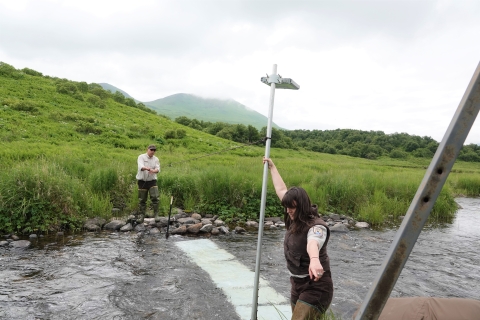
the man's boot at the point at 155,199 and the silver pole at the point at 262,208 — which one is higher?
the silver pole at the point at 262,208

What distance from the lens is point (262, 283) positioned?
6.68 metres

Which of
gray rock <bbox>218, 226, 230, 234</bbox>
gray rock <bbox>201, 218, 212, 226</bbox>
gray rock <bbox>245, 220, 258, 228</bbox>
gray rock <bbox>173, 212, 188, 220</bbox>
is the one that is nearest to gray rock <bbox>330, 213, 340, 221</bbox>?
gray rock <bbox>245, 220, 258, 228</bbox>

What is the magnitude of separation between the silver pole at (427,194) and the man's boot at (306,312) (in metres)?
2.15

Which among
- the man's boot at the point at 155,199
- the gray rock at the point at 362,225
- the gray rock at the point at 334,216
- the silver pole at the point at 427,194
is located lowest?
the gray rock at the point at 362,225

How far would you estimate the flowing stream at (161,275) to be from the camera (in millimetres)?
5547

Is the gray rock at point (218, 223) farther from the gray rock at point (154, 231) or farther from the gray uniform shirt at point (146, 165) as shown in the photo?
the gray uniform shirt at point (146, 165)

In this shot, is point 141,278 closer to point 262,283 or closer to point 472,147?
point 262,283

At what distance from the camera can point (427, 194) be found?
4.60ft

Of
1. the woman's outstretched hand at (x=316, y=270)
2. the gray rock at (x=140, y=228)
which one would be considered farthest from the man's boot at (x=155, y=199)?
the woman's outstretched hand at (x=316, y=270)

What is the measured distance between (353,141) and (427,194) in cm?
7895

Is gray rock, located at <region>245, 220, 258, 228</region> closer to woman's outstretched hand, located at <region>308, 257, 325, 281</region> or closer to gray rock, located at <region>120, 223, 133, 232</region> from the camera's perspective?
gray rock, located at <region>120, 223, 133, 232</region>

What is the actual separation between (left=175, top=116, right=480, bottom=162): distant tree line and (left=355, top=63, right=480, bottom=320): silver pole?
4877 cm

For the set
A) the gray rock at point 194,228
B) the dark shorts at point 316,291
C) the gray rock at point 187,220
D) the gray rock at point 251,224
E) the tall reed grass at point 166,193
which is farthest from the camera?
the gray rock at point 251,224

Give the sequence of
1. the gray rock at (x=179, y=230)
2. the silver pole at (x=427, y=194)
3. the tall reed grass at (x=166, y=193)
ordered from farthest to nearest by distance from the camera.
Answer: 1. the gray rock at (x=179, y=230)
2. the tall reed grass at (x=166, y=193)
3. the silver pole at (x=427, y=194)
